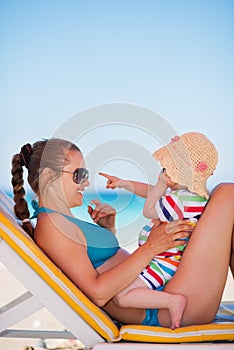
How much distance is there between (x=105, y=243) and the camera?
194cm

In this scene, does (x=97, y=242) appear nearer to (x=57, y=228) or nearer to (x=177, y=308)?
(x=57, y=228)

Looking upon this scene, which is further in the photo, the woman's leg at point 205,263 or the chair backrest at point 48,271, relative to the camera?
the woman's leg at point 205,263

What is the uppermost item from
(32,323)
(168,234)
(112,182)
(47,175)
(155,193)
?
(47,175)

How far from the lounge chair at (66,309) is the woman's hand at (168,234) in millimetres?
242

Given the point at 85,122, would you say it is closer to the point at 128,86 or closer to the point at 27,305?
the point at 27,305

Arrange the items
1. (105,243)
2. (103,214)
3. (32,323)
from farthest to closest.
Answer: (32,323) < (103,214) < (105,243)

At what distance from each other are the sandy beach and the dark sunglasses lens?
141 cm

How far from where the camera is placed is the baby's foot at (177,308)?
71.6 inches

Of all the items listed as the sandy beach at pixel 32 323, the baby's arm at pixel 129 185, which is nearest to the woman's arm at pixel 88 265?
the baby's arm at pixel 129 185

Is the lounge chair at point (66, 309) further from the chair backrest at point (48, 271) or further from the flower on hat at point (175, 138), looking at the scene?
the flower on hat at point (175, 138)

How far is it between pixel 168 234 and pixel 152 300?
202 millimetres

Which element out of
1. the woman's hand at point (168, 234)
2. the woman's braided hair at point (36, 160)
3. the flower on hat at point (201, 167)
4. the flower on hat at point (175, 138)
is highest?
the woman's braided hair at point (36, 160)

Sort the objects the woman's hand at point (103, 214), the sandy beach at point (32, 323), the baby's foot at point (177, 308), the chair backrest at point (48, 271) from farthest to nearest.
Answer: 1. the sandy beach at point (32, 323)
2. the woman's hand at point (103, 214)
3. the baby's foot at point (177, 308)
4. the chair backrest at point (48, 271)

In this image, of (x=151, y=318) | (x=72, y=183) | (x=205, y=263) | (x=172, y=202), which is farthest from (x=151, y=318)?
(x=72, y=183)
